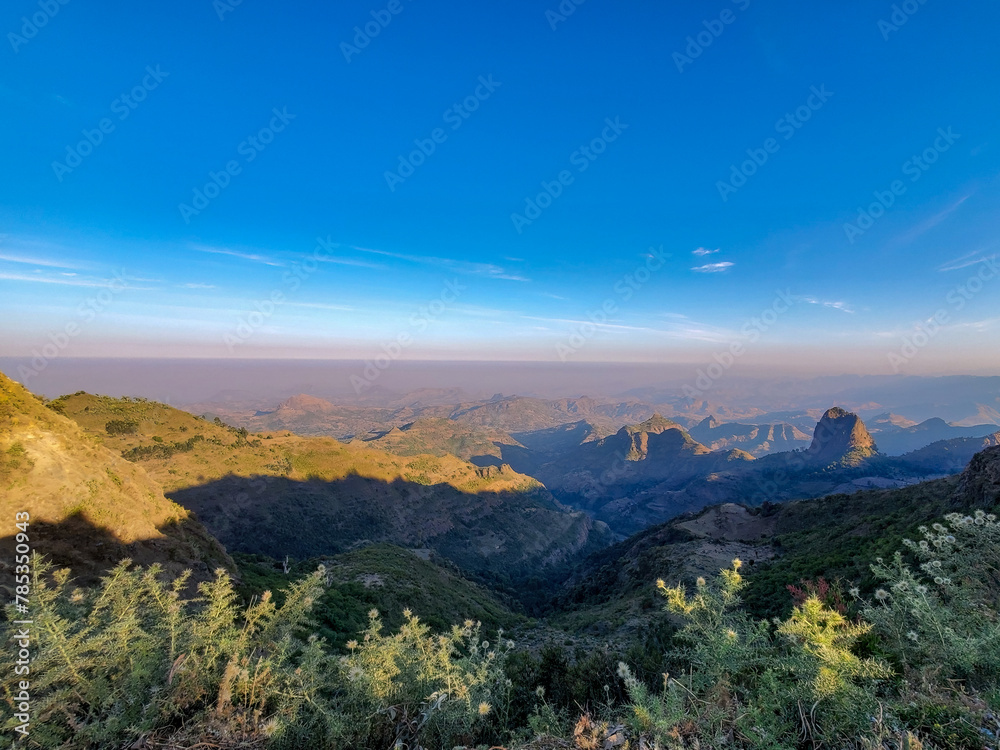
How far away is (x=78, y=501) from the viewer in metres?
19.9

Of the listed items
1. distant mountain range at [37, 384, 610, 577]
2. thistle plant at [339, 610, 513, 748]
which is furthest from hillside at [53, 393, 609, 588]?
thistle plant at [339, 610, 513, 748]

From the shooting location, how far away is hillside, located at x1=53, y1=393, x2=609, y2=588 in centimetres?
6850

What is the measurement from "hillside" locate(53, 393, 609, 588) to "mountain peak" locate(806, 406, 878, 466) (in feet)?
456

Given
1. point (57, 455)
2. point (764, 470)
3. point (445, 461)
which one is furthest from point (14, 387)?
point (764, 470)

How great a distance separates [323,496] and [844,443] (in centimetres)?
23671

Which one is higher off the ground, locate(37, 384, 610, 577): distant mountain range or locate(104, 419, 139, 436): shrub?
locate(104, 419, 139, 436): shrub

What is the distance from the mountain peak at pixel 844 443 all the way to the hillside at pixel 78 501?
23214cm

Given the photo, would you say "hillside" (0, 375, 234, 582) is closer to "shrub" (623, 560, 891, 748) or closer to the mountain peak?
"shrub" (623, 560, 891, 748)

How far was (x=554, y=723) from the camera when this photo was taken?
15.5 feet

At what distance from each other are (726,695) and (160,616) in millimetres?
8379

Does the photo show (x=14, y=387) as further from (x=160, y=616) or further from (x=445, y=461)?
(x=445, y=461)

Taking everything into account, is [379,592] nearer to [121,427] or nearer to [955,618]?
[955,618]

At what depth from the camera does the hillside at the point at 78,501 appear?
59.9ft

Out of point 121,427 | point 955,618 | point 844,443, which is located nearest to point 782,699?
point 955,618
